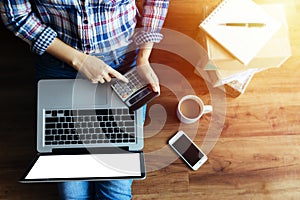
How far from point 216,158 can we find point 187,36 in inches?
17.7

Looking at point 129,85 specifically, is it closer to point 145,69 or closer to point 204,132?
point 145,69

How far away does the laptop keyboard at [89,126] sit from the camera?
985 mm

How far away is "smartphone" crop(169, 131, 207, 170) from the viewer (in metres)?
1.23

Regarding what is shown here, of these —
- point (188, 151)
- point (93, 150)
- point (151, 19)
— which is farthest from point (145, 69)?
point (188, 151)

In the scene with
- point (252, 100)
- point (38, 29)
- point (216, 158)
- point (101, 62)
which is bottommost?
point (216, 158)

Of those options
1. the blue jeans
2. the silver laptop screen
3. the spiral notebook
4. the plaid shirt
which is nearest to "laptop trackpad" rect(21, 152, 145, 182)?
the silver laptop screen

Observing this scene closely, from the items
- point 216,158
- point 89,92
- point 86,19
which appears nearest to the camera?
point 86,19

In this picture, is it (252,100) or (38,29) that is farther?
(252,100)

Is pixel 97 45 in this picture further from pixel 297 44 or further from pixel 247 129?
pixel 297 44

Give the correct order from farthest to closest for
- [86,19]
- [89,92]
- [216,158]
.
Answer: [216,158] < [89,92] < [86,19]

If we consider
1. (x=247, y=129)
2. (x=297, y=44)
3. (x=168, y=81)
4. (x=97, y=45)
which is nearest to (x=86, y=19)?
(x=97, y=45)

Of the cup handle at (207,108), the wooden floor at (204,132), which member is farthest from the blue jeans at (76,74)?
the cup handle at (207,108)

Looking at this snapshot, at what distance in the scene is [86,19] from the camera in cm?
88

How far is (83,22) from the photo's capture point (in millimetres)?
887
